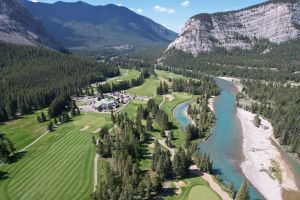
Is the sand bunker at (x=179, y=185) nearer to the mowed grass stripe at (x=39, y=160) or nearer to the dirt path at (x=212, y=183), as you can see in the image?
the dirt path at (x=212, y=183)

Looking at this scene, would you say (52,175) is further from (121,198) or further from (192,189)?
(192,189)

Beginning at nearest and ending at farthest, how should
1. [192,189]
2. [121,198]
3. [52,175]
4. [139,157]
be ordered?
1. [121,198]
2. [192,189]
3. [52,175]
4. [139,157]

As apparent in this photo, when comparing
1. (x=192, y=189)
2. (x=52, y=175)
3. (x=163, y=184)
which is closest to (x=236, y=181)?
(x=192, y=189)

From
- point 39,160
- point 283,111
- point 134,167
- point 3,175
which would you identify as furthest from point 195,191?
point 283,111

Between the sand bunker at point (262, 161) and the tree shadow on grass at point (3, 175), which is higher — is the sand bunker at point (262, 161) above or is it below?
above

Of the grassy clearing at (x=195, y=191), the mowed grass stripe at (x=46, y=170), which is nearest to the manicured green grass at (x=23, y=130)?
the mowed grass stripe at (x=46, y=170)
